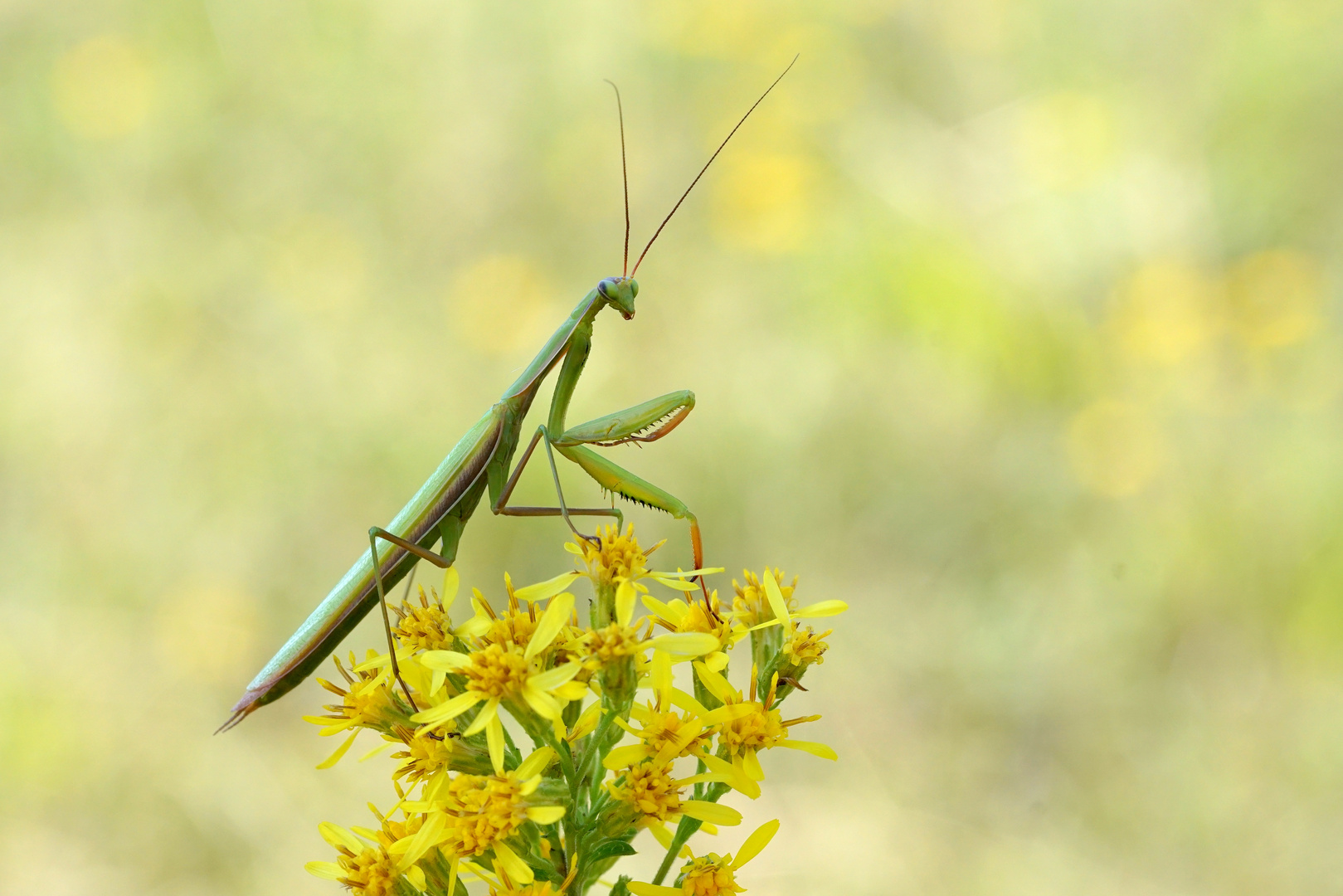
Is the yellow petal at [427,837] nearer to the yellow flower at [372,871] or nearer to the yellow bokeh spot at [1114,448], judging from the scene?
the yellow flower at [372,871]

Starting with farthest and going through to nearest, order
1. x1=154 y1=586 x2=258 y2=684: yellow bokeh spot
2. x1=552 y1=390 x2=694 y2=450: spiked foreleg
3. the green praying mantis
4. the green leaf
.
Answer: x1=154 y1=586 x2=258 y2=684: yellow bokeh spot < x1=552 y1=390 x2=694 y2=450: spiked foreleg < the green praying mantis < the green leaf

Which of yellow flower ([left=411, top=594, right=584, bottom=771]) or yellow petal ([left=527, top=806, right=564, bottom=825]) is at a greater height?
yellow flower ([left=411, top=594, right=584, bottom=771])

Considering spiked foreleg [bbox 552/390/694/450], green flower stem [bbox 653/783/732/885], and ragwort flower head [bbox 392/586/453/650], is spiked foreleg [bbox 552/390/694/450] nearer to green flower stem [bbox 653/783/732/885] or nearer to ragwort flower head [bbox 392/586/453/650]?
ragwort flower head [bbox 392/586/453/650]

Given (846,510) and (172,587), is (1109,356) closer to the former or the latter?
(846,510)

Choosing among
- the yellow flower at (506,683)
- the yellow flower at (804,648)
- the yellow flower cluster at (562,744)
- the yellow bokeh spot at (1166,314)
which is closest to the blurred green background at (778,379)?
the yellow bokeh spot at (1166,314)

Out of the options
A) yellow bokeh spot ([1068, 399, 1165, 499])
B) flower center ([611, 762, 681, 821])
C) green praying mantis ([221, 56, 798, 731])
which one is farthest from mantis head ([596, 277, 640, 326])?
yellow bokeh spot ([1068, 399, 1165, 499])
